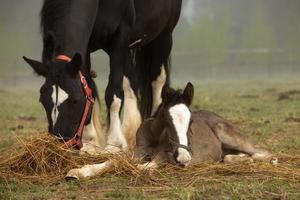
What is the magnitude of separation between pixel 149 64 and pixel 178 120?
371 centimetres

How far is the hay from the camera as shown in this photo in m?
5.33

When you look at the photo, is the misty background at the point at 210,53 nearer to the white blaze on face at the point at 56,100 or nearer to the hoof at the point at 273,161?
the hoof at the point at 273,161

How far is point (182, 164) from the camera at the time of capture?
5484mm

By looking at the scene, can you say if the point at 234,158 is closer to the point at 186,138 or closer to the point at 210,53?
the point at 186,138

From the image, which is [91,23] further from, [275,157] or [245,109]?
[245,109]

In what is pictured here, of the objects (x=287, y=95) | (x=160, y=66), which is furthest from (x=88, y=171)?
(x=287, y=95)

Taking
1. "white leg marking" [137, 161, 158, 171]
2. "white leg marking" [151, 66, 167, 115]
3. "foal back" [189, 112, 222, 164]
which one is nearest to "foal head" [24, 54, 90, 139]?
"white leg marking" [137, 161, 158, 171]

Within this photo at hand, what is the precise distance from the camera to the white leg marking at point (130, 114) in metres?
7.80

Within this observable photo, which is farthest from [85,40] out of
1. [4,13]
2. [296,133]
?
[4,13]

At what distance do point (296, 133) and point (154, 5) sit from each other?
2.71 m

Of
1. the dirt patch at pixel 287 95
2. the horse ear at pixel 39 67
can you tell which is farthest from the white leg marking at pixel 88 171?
the dirt patch at pixel 287 95

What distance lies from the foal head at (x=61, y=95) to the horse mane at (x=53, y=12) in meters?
0.82

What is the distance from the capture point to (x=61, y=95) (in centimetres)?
559

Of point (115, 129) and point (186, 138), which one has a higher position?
point (186, 138)
